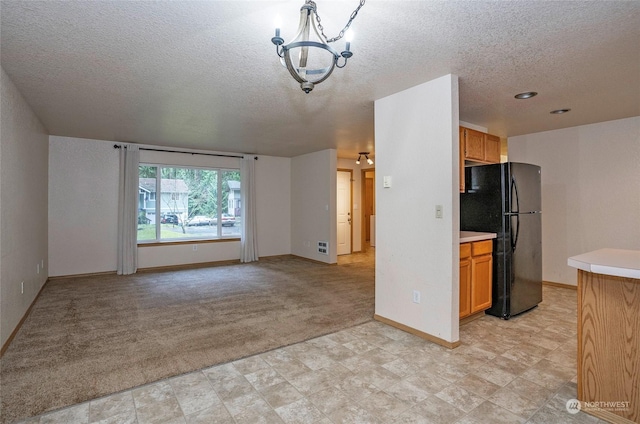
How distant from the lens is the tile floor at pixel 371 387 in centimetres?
194

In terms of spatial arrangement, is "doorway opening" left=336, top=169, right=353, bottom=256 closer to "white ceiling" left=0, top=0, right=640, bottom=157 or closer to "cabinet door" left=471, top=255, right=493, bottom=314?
"white ceiling" left=0, top=0, right=640, bottom=157

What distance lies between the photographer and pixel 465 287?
328 cm

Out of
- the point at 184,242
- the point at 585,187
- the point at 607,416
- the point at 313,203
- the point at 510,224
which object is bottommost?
the point at 607,416

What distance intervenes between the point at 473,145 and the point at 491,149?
17.0 inches

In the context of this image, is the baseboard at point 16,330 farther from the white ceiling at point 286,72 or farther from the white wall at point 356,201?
the white wall at point 356,201

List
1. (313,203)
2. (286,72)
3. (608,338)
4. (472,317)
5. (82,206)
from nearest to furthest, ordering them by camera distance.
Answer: (608,338)
(286,72)
(472,317)
(82,206)
(313,203)

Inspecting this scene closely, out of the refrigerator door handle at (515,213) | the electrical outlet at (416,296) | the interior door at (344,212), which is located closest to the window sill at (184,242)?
the interior door at (344,212)

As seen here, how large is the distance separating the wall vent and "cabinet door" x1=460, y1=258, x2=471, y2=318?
3.78m

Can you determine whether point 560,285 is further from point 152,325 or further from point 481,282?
point 152,325

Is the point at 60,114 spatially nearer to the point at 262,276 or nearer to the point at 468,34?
the point at 262,276

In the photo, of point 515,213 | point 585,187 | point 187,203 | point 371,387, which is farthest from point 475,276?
point 187,203

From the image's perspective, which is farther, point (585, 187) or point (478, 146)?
point (585, 187)

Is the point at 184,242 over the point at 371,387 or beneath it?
over

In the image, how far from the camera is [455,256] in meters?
2.88
